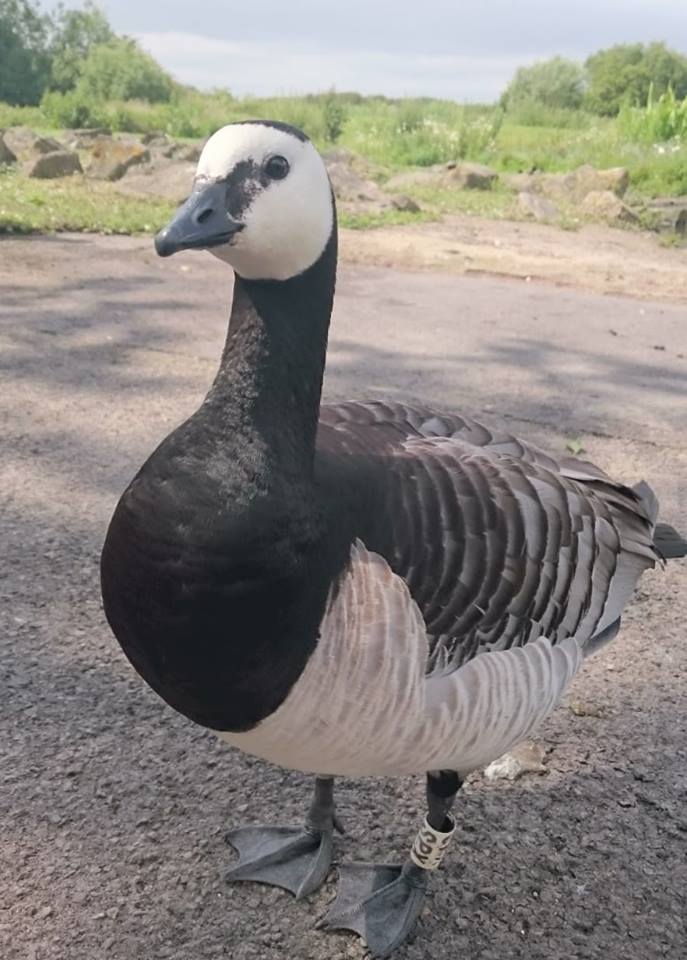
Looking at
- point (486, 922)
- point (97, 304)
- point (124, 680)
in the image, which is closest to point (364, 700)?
point (486, 922)

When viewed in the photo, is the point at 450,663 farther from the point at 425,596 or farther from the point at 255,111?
the point at 255,111

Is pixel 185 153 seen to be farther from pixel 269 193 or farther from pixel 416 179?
pixel 269 193

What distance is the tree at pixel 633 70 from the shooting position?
55.7 m

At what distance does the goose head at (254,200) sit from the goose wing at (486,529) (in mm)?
570

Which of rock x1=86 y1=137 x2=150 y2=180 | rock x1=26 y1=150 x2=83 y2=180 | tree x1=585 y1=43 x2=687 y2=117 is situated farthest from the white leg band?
tree x1=585 y1=43 x2=687 y2=117

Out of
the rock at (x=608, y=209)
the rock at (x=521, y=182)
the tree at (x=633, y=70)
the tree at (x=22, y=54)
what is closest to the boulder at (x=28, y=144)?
the rock at (x=521, y=182)

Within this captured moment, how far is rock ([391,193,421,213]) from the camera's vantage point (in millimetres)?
13367

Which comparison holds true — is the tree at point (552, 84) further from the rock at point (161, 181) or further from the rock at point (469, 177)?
the rock at point (161, 181)

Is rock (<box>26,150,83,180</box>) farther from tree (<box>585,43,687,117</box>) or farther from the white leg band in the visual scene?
tree (<box>585,43,687,117</box>)

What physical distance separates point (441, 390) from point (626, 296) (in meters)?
4.29

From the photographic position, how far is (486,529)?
2121 mm

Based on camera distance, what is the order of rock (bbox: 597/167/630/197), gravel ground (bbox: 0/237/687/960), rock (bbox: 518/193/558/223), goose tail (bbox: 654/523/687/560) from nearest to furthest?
gravel ground (bbox: 0/237/687/960), goose tail (bbox: 654/523/687/560), rock (bbox: 518/193/558/223), rock (bbox: 597/167/630/197)

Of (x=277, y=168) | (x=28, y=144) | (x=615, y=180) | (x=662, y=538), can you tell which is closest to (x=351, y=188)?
(x=615, y=180)

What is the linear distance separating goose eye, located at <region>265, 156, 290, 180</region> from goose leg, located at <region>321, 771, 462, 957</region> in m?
1.42
